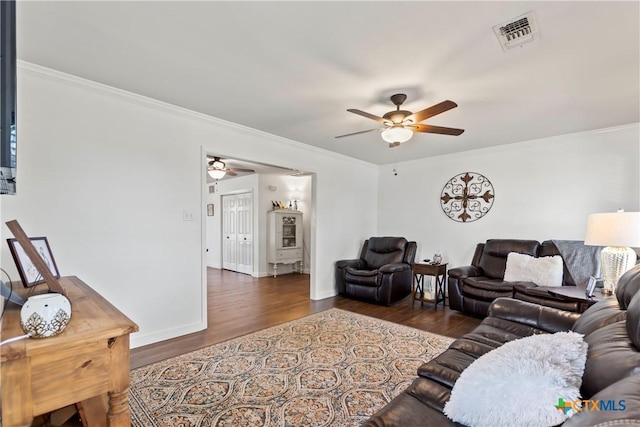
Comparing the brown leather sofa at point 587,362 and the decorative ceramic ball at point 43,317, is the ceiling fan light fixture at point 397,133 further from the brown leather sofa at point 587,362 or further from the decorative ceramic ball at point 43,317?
the decorative ceramic ball at point 43,317

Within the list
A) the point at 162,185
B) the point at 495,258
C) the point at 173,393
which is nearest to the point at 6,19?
the point at 162,185

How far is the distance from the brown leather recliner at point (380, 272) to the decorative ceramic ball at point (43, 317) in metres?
3.79

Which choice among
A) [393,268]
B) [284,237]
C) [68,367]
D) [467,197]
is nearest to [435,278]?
[393,268]

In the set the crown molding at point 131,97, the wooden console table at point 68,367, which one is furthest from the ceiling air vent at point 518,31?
the crown molding at point 131,97

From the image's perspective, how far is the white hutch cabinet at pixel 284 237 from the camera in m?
6.77

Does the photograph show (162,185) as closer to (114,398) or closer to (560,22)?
(114,398)

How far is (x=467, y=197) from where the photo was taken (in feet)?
15.9

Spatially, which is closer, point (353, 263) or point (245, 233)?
point (353, 263)

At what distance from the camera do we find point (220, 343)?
2.92 metres

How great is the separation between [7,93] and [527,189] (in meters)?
5.26

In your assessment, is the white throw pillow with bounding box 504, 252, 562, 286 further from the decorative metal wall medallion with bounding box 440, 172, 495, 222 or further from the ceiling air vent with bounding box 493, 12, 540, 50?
the ceiling air vent with bounding box 493, 12, 540, 50

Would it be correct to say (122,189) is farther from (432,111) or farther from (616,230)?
(616,230)

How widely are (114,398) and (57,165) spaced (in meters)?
2.17

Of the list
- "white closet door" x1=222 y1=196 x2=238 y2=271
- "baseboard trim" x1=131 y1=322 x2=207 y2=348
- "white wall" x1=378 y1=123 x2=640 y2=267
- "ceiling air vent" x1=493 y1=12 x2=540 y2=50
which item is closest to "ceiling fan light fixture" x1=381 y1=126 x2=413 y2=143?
"ceiling air vent" x1=493 y1=12 x2=540 y2=50
